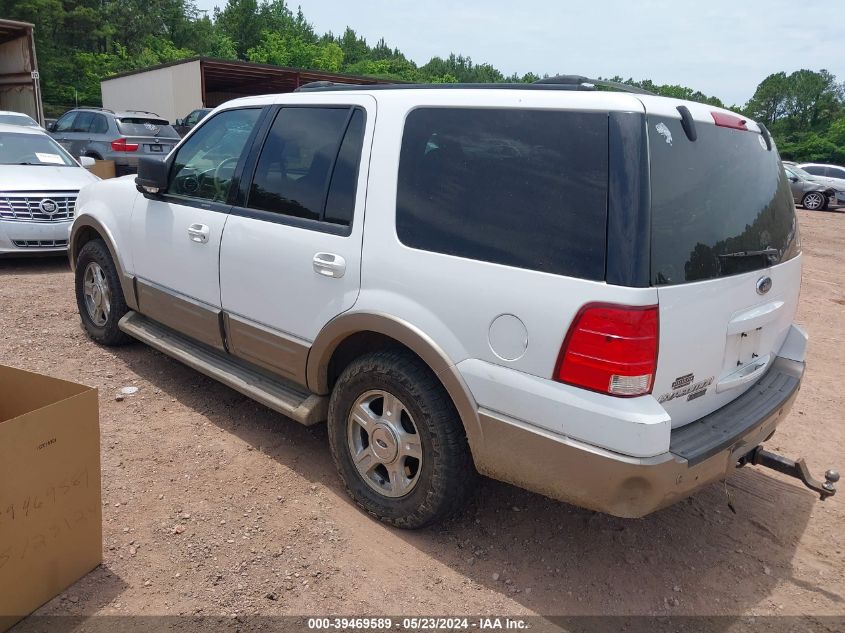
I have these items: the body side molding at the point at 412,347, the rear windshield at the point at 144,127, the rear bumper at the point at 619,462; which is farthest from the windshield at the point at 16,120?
the rear bumper at the point at 619,462

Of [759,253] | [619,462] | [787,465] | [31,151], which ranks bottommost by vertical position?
[787,465]

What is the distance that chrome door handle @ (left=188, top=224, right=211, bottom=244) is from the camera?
375cm

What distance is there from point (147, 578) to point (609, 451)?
1.93 metres

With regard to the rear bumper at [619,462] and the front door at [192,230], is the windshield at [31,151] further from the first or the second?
the rear bumper at [619,462]

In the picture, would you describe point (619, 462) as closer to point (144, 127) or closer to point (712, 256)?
point (712, 256)

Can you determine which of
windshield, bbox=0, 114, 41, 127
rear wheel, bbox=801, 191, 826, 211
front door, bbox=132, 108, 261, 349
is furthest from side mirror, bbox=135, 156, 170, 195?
rear wheel, bbox=801, 191, 826, 211

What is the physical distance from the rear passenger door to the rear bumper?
3.29 ft

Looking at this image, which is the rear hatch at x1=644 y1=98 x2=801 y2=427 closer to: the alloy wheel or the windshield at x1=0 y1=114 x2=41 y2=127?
the alloy wheel

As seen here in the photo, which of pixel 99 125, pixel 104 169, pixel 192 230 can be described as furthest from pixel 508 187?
pixel 99 125

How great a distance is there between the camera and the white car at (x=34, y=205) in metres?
7.28

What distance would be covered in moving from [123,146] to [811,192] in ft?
68.9

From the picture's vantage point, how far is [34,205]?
7410 millimetres

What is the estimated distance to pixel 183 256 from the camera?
3943 millimetres

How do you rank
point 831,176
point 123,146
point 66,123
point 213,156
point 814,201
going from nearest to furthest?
point 213,156 < point 123,146 < point 66,123 < point 814,201 < point 831,176
